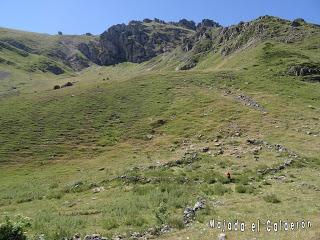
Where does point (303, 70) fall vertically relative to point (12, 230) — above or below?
above

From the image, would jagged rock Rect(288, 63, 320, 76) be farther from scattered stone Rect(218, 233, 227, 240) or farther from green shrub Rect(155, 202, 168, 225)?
scattered stone Rect(218, 233, 227, 240)

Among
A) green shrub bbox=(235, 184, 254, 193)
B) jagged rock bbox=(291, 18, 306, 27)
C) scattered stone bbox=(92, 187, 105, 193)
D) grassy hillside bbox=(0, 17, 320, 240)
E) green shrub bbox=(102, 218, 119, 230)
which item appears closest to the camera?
green shrub bbox=(102, 218, 119, 230)

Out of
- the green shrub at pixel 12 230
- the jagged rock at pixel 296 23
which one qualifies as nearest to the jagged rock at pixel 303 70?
the jagged rock at pixel 296 23

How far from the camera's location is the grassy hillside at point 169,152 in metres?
26.9

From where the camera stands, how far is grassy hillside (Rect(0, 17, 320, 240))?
2689 centimetres

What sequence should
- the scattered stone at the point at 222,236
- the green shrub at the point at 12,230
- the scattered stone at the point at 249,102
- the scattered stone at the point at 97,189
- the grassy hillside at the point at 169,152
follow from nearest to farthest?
the green shrub at the point at 12,230
the scattered stone at the point at 222,236
the grassy hillside at the point at 169,152
the scattered stone at the point at 97,189
the scattered stone at the point at 249,102

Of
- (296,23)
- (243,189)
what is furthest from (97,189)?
(296,23)

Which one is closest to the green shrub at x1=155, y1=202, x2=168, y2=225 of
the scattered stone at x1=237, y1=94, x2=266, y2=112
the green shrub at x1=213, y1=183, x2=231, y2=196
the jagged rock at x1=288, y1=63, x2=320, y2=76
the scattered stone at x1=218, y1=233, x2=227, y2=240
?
the scattered stone at x1=218, y1=233, x2=227, y2=240

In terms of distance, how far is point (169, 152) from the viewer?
181 feet

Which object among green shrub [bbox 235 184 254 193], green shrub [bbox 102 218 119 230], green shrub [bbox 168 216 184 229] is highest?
green shrub [bbox 168 216 184 229]

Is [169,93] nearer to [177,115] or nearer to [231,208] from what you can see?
[177,115]

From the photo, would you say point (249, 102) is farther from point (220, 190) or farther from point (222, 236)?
point (222, 236)

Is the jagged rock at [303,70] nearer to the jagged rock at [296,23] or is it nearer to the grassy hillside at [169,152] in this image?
the grassy hillside at [169,152]

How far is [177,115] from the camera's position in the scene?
240 ft
